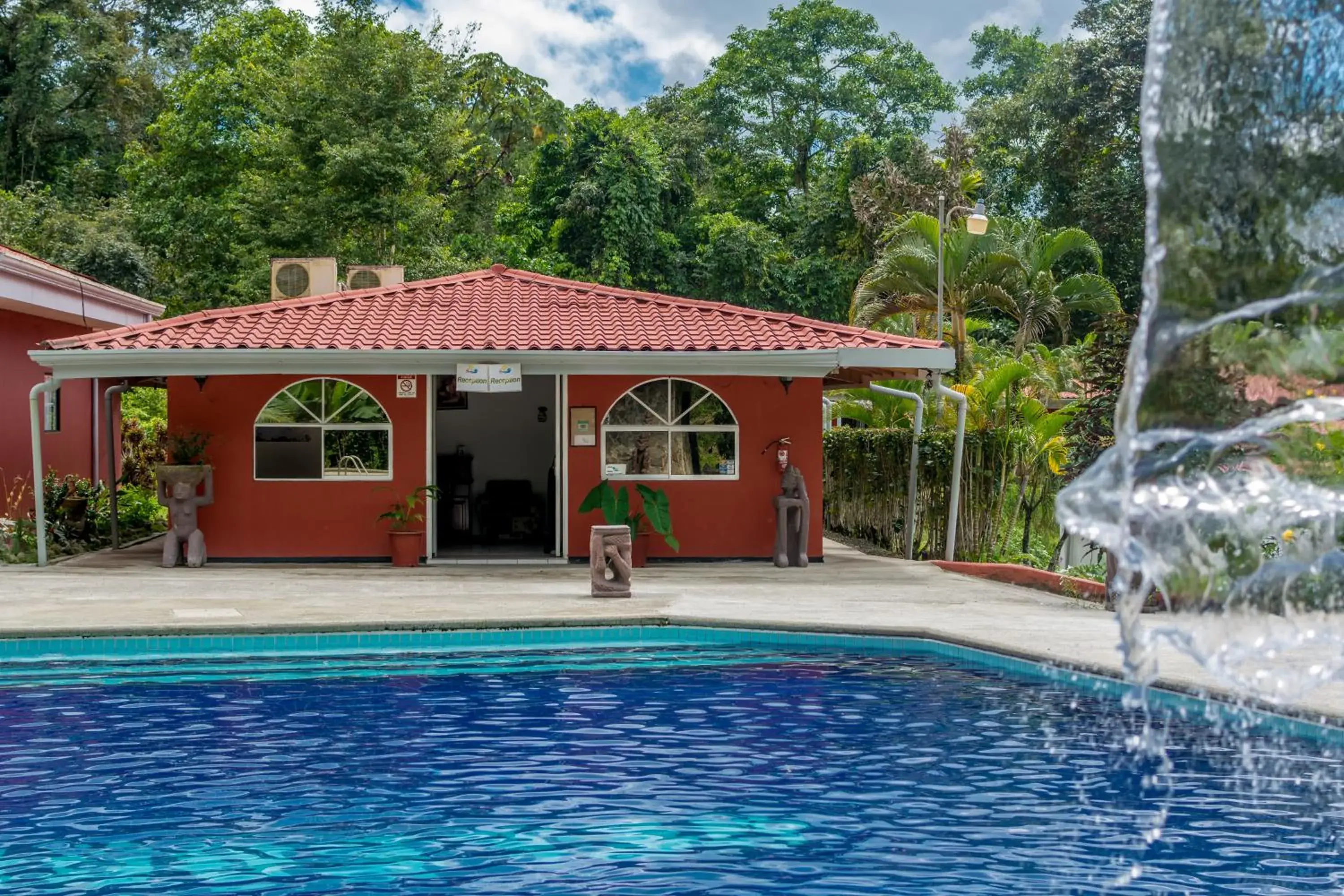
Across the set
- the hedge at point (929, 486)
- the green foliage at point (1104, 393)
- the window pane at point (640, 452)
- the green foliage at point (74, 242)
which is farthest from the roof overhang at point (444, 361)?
the green foliage at point (74, 242)

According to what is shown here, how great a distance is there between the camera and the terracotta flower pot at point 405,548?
648 inches

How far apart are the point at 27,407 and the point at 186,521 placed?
16.2ft

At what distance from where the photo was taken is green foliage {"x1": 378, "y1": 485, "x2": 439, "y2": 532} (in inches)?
653

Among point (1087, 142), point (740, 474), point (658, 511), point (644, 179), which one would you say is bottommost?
point (658, 511)

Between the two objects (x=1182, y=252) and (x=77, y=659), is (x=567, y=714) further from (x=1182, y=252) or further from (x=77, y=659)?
(x=1182, y=252)

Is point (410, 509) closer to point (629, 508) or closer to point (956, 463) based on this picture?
point (629, 508)

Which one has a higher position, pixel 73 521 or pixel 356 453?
pixel 356 453

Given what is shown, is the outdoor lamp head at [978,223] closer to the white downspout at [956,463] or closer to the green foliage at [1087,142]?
the white downspout at [956,463]

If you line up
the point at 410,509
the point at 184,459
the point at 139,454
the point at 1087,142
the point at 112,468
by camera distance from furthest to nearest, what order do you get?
1. the point at 1087,142
2. the point at 139,454
3. the point at 112,468
4. the point at 410,509
5. the point at 184,459

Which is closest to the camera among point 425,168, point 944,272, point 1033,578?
point 1033,578

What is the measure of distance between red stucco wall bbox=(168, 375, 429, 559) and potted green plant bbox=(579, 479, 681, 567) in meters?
2.11

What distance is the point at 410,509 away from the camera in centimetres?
1661

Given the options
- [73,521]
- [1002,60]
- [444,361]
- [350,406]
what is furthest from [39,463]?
[1002,60]

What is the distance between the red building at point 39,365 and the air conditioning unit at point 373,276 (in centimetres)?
370
